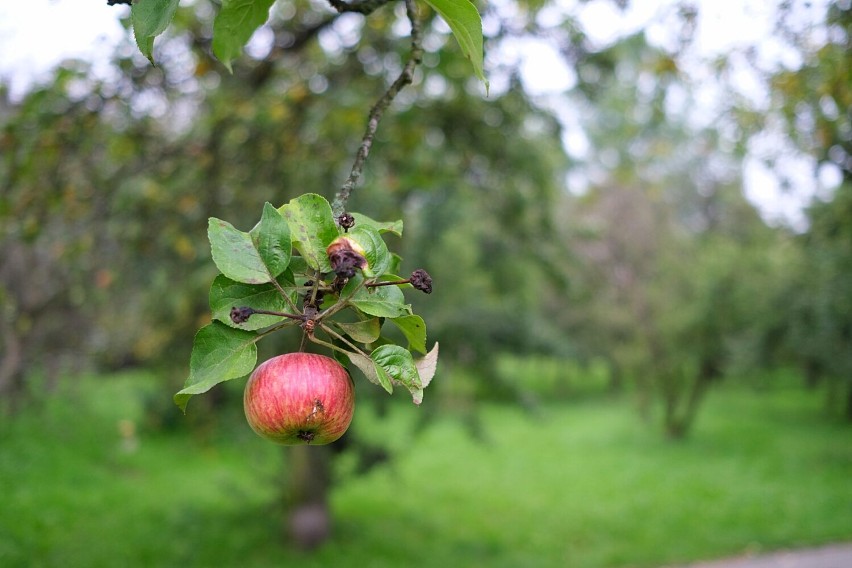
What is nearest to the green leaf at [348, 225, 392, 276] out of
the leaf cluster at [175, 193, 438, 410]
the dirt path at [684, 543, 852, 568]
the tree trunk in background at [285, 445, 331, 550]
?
the leaf cluster at [175, 193, 438, 410]

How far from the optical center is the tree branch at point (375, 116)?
41.9 inches

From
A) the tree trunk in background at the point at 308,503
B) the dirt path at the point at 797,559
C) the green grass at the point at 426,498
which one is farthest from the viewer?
the dirt path at the point at 797,559

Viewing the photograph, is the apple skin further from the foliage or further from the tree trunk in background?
the tree trunk in background

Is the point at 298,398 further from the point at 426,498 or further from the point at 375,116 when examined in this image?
the point at 426,498

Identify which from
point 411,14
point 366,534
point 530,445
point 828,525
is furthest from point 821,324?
point 411,14

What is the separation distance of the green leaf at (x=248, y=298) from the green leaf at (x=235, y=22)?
0.47 meters

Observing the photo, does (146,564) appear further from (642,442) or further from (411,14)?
(642,442)

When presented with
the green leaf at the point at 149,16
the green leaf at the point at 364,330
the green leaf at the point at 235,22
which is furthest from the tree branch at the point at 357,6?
the green leaf at the point at 364,330

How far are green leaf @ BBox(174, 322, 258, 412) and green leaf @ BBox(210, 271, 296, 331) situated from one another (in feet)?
0.06

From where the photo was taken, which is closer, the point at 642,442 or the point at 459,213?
the point at 459,213

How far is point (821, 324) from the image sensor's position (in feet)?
36.3

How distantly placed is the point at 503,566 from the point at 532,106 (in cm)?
449

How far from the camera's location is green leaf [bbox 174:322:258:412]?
100 cm

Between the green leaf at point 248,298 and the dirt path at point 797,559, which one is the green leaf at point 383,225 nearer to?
the green leaf at point 248,298
